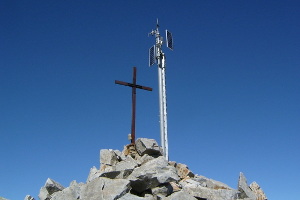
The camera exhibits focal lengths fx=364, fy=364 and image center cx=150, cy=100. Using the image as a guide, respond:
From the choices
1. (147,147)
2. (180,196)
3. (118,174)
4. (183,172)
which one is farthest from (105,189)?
(183,172)

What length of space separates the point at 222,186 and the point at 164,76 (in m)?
12.8

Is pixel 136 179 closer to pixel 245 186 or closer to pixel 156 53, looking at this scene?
pixel 245 186

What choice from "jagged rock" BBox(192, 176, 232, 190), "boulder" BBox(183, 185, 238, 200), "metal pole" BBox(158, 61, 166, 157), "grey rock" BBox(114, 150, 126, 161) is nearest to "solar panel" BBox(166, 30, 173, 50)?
"metal pole" BBox(158, 61, 166, 157)

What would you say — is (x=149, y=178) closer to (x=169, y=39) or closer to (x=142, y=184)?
(x=142, y=184)

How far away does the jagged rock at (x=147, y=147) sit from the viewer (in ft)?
87.6

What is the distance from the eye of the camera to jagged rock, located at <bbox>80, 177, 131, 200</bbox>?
19547mm

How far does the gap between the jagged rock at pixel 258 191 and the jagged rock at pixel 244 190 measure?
1.00 meters

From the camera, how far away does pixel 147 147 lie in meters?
26.6

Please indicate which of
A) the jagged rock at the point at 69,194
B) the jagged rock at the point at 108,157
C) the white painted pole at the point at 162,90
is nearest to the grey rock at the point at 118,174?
the jagged rock at the point at 69,194

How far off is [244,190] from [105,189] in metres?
9.54

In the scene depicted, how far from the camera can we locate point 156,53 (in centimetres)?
3538

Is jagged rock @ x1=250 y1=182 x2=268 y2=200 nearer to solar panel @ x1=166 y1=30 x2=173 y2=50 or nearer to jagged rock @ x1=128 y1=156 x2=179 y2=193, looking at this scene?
jagged rock @ x1=128 y1=156 x2=179 y2=193

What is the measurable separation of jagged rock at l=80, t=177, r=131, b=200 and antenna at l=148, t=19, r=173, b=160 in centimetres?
1091

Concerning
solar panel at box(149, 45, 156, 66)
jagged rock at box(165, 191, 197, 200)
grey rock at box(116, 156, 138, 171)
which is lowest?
jagged rock at box(165, 191, 197, 200)
